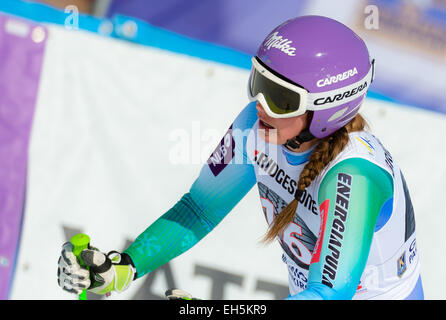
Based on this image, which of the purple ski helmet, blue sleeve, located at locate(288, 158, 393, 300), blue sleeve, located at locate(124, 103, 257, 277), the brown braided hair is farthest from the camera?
blue sleeve, located at locate(124, 103, 257, 277)

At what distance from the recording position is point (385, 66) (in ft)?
17.7

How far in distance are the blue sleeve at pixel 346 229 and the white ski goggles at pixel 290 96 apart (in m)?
0.24

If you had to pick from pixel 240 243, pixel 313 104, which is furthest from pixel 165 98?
pixel 313 104

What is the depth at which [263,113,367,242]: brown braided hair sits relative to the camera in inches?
88.7

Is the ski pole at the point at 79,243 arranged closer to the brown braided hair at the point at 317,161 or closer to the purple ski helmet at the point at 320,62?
the brown braided hair at the point at 317,161

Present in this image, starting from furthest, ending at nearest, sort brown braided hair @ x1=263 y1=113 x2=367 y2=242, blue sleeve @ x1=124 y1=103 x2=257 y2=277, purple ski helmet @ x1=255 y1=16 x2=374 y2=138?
blue sleeve @ x1=124 y1=103 x2=257 y2=277, brown braided hair @ x1=263 y1=113 x2=367 y2=242, purple ski helmet @ x1=255 y1=16 x2=374 y2=138

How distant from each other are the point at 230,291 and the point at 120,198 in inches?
35.8

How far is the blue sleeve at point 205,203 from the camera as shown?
104 inches

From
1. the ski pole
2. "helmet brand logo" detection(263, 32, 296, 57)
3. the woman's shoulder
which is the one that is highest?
"helmet brand logo" detection(263, 32, 296, 57)

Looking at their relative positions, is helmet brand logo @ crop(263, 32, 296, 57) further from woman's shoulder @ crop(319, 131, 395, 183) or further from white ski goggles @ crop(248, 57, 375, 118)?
woman's shoulder @ crop(319, 131, 395, 183)

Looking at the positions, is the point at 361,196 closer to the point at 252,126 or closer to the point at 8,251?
the point at 252,126

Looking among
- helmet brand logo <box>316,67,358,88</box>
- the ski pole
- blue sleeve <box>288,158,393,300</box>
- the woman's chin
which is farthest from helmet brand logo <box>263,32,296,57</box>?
the ski pole

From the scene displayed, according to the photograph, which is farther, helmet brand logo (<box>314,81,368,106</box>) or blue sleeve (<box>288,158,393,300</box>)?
helmet brand logo (<box>314,81,368,106</box>)

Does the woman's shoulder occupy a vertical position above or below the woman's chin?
below
